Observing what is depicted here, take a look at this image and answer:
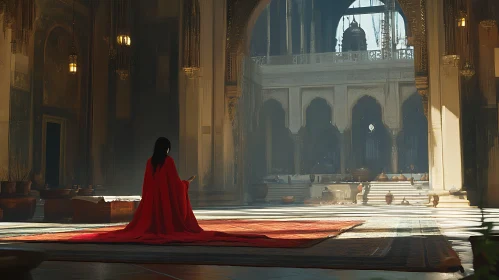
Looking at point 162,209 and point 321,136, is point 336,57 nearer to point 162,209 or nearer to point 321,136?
point 321,136

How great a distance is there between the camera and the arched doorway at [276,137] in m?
28.5

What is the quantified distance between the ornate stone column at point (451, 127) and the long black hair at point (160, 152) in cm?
859

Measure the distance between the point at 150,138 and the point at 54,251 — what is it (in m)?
10.8

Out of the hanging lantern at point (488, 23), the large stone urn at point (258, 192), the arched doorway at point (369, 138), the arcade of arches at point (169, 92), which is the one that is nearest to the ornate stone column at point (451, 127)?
the arcade of arches at point (169, 92)

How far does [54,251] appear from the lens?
4613mm

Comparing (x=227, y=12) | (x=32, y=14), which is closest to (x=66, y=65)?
(x=32, y=14)

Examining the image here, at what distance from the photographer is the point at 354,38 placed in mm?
32094

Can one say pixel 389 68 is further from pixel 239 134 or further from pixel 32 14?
pixel 32 14

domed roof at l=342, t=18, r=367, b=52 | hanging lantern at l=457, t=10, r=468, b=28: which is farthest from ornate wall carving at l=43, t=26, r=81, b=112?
domed roof at l=342, t=18, r=367, b=52

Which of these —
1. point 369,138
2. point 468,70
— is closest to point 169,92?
point 468,70

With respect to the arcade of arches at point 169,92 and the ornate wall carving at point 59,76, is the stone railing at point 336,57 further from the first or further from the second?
the ornate wall carving at point 59,76

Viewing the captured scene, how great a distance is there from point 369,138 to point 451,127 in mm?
16087

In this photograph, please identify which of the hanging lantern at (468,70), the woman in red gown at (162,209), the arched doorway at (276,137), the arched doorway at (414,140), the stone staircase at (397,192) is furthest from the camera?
the arched doorway at (276,137)

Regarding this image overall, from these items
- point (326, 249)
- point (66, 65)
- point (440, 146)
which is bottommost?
point (326, 249)
